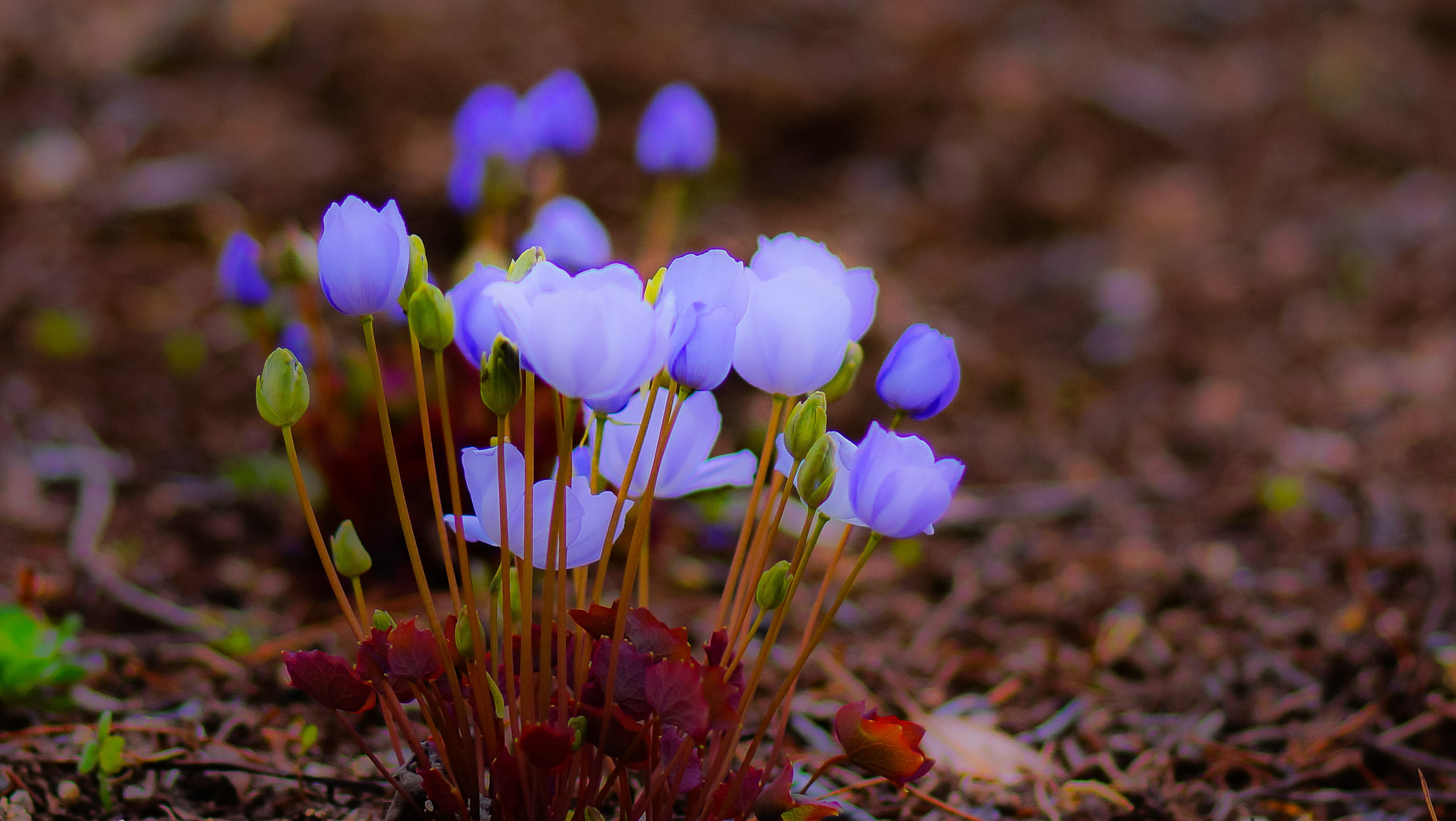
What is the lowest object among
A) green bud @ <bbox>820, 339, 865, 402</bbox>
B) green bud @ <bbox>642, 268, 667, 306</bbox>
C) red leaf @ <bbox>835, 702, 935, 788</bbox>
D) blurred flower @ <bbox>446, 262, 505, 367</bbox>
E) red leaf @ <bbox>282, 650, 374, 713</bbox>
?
red leaf @ <bbox>835, 702, 935, 788</bbox>

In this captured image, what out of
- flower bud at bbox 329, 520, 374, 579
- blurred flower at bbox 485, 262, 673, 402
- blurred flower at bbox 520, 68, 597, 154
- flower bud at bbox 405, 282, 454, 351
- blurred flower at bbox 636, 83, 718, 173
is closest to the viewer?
blurred flower at bbox 485, 262, 673, 402

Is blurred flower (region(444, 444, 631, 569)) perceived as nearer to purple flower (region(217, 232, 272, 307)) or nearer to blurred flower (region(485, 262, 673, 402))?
blurred flower (region(485, 262, 673, 402))

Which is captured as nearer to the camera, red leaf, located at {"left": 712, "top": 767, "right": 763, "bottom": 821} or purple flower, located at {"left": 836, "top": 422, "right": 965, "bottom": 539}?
purple flower, located at {"left": 836, "top": 422, "right": 965, "bottom": 539}

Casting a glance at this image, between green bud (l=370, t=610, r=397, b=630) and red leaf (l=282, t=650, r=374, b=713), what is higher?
green bud (l=370, t=610, r=397, b=630)

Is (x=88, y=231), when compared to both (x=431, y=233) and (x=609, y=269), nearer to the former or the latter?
(x=431, y=233)

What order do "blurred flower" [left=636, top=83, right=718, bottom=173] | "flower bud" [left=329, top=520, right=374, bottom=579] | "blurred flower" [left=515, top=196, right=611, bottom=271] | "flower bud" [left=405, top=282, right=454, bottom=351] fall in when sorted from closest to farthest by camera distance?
"flower bud" [left=405, top=282, right=454, bottom=351] → "flower bud" [left=329, top=520, right=374, bottom=579] → "blurred flower" [left=515, top=196, right=611, bottom=271] → "blurred flower" [left=636, top=83, right=718, bottom=173]

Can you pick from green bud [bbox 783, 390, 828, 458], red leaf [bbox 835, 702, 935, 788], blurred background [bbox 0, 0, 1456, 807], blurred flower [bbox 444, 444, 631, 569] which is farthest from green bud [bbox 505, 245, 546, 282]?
blurred background [bbox 0, 0, 1456, 807]

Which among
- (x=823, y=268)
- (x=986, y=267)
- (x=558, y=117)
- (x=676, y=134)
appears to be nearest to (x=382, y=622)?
(x=823, y=268)
